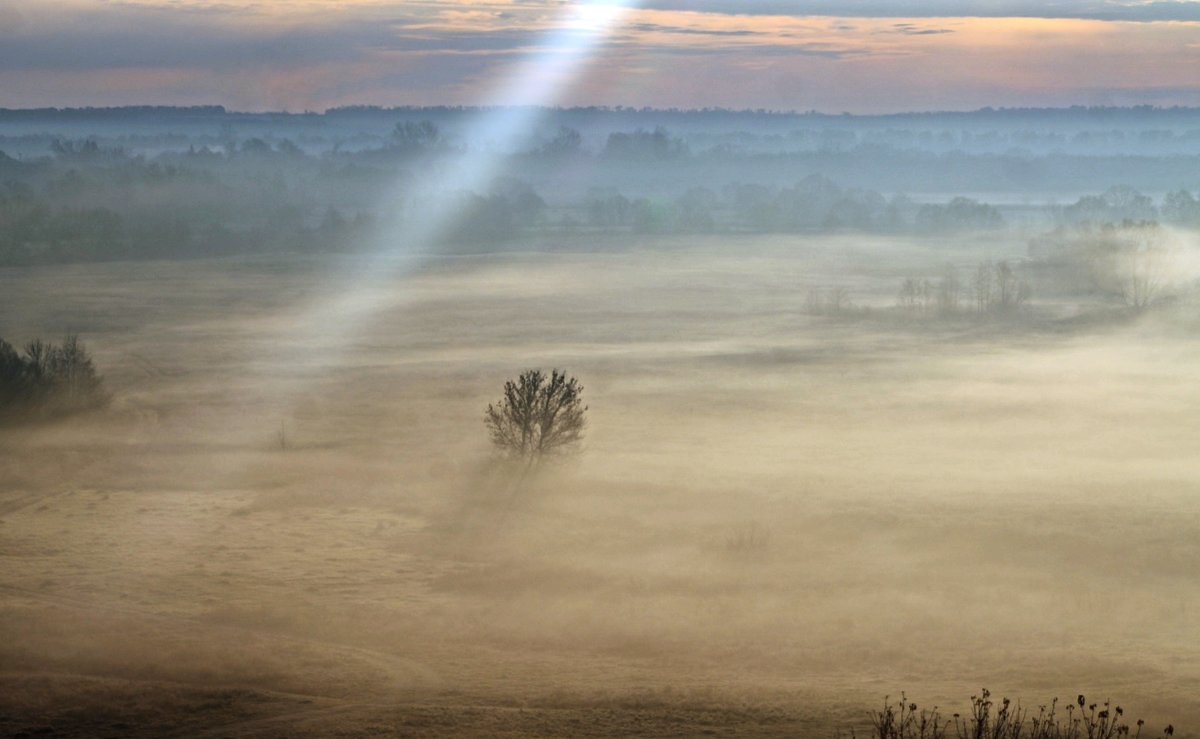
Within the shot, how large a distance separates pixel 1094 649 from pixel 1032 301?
70.1 meters

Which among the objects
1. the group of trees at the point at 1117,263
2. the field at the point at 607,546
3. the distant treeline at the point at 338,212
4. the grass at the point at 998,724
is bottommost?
the grass at the point at 998,724

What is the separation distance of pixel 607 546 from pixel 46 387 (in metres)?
23.8

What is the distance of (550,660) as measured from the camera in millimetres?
20922

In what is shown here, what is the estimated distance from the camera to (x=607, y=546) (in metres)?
28.6

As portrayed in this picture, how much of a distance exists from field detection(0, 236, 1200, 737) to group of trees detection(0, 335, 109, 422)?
144cm

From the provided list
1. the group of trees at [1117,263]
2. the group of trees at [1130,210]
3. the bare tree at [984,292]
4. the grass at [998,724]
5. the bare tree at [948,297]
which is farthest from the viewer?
the group of trees at [1130,210]

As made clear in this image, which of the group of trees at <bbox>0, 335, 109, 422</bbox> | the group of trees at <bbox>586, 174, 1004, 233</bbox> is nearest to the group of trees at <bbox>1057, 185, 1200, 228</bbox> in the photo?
the group of trees at <bbox>586, 174, 1004, 233</bbox>

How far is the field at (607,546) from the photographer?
19.2 meters

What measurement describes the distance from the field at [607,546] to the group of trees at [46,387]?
1.44m

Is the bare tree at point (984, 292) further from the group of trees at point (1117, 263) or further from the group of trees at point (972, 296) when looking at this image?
the group of trees at point (1117, 263)

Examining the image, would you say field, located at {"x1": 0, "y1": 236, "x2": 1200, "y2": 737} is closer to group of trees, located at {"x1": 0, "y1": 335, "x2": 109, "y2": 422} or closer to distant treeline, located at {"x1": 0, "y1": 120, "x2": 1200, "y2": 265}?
group of trees, located at {"x1": 0, "y1": 335, "x2": 109, "y2": 422}

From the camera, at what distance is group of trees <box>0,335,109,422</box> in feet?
140

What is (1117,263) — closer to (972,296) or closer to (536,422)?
(972,296)

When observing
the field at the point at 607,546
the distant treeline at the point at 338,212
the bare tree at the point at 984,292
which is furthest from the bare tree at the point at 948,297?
the distant treeline at the point at 338,212
